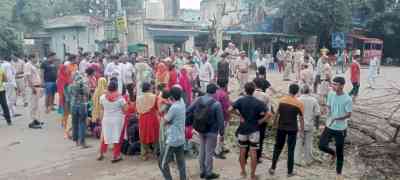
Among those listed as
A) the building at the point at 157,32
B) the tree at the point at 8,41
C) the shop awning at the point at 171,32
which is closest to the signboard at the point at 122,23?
the building at the point at 157,32

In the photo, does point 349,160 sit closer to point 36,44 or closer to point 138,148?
point 138,148

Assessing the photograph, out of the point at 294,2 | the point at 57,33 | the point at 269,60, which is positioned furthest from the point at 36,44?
the point at 294,2

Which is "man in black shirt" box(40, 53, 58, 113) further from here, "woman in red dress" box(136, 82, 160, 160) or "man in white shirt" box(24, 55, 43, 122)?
"woman in red dress" box(136, 82, 160, 160)

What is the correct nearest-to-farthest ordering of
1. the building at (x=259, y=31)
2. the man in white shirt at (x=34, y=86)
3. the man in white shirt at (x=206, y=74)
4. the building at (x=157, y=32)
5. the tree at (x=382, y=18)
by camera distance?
the man in white shirt at (x=34, y=86) → the man in white shirt at (x=206, y=74) → the building at (x=157, y=32) → the building at (x=259, y=31) → the tree at (x=382, y=18)

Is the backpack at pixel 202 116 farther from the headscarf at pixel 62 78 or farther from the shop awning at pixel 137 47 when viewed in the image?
the shop awning at pixel 137 47

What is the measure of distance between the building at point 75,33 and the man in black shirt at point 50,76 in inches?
630

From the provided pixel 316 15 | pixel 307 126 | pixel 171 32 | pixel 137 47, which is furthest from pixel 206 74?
pixel 316 15

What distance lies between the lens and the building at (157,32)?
27719mm

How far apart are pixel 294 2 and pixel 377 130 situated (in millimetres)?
26898

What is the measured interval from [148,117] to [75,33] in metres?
24.6

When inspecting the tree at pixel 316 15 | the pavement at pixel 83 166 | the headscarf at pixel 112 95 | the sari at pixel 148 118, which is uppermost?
the tree at pixel 316 15

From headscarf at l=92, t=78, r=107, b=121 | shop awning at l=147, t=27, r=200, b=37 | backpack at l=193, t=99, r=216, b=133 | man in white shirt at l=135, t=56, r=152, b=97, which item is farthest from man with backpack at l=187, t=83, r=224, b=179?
shop awning at l=147, t=27, r=200, b=37

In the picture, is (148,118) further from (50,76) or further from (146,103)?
(50,76)

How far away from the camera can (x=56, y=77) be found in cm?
1261
